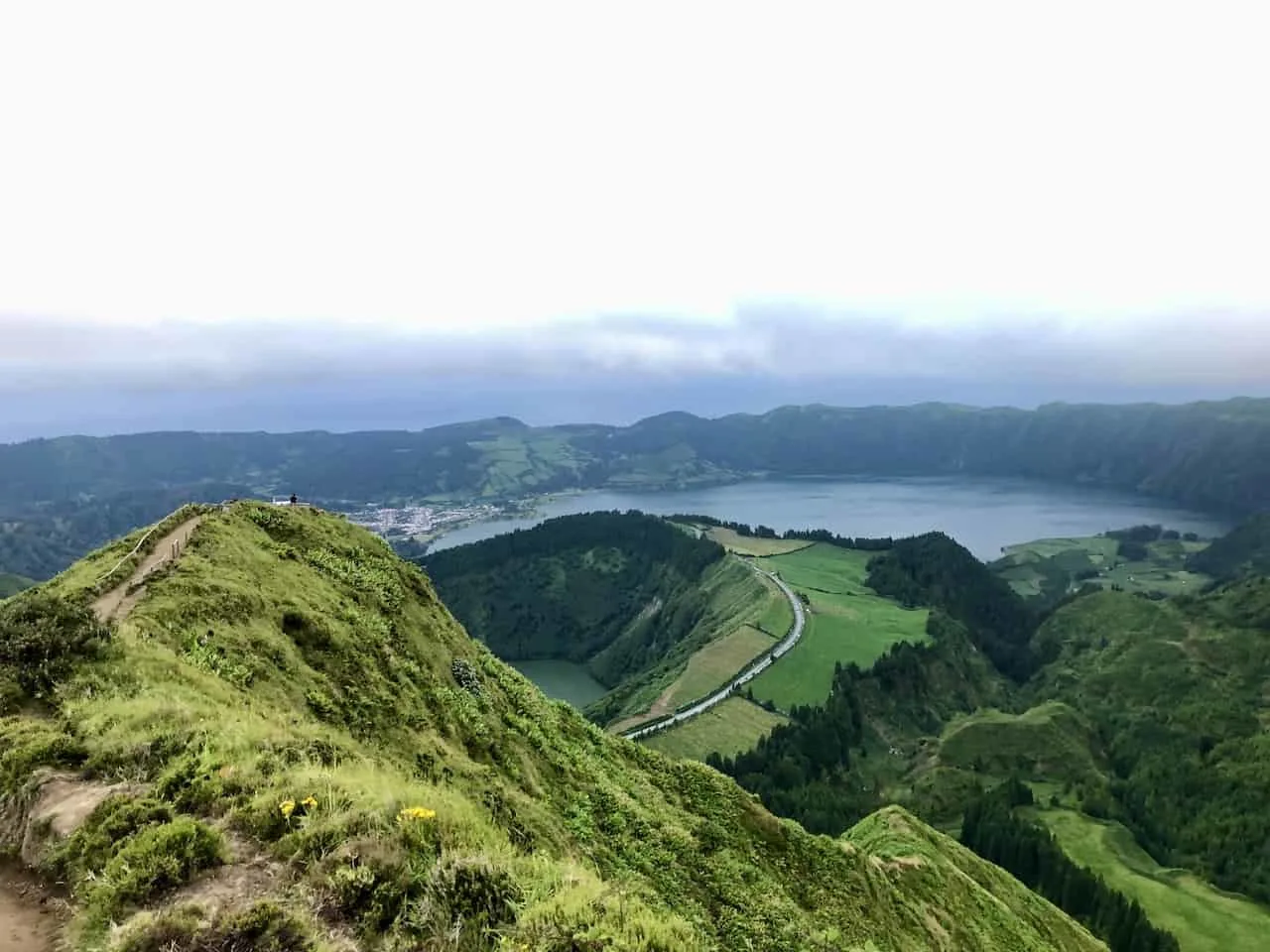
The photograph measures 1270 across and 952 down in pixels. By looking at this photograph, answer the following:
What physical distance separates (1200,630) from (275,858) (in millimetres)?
187437

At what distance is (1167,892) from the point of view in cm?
7894

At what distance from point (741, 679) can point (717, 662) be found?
23.2ft

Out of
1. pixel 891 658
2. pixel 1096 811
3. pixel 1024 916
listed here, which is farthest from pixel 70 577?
pixel 891 658

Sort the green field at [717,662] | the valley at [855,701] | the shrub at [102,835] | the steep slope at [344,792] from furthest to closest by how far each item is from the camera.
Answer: the green field at [717,662], the valley at [855,701], the shrub at [102,835], the steep slope at [344,792]

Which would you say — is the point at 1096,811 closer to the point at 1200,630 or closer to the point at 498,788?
the point at 1200,630

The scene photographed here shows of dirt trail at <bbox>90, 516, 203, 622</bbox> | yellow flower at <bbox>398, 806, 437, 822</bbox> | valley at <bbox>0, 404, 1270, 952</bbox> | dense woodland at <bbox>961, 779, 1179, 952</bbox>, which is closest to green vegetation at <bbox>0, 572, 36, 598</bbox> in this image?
valley at <bbox>0, 404, 1270, 952</bbox>

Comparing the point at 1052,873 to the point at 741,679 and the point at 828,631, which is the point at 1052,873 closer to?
the point at 741,679

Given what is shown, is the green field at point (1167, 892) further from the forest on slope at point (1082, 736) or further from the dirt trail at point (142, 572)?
the dirt trail at point (142, 572)

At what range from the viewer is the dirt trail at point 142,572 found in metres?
18.0

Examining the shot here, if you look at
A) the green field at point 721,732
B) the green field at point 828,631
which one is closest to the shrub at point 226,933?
the green field at point 721,732

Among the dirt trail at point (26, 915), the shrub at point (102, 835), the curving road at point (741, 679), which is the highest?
the shrub at point (102, 835)

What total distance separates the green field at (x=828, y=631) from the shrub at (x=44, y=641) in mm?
114014

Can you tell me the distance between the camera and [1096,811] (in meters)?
102

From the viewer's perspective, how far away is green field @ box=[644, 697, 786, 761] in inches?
3964
